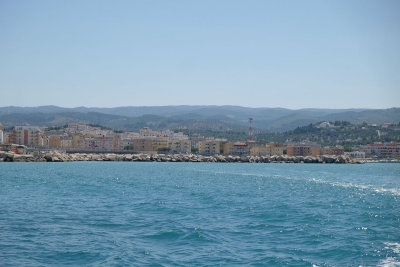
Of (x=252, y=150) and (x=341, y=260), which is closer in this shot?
(x=341, y=260)

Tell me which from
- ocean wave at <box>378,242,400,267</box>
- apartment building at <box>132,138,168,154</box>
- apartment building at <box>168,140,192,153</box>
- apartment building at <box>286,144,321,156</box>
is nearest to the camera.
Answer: ocean wave at <box>378,242,400,267</box>

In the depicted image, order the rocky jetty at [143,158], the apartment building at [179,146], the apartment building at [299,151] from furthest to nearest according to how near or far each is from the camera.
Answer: the apartment building at [179,146] → the apartment building at [299,151] → the rocky jetty at [143,158]

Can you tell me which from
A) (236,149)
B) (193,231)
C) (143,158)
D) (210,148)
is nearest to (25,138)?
(143,158)

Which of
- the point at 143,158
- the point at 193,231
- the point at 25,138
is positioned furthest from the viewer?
the point at 25,138

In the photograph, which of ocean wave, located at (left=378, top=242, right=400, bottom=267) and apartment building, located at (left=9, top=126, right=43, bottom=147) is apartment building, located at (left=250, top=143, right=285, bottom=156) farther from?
ocean wave, located at (left=378, top=242, right=400, bottom=267)

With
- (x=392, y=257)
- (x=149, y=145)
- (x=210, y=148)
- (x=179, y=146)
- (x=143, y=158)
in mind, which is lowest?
(x=143, y=158)

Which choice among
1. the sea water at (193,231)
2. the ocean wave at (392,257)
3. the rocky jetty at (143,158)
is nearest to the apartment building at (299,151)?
the rocky jetty at (143,158)

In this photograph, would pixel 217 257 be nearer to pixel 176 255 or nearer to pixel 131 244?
pixel 176 255

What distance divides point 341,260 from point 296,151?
11137 centimetres

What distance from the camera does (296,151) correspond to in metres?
122

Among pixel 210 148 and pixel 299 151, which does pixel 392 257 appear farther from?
pixel 210 148

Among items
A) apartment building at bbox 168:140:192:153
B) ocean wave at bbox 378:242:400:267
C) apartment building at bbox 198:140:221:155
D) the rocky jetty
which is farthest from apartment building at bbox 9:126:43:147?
ocean wave at bbox 378:242:400:267

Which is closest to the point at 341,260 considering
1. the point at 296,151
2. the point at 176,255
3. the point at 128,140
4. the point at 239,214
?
the point at 176,255

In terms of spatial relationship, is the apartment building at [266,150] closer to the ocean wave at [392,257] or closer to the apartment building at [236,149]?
the apartment building at [236,149]
